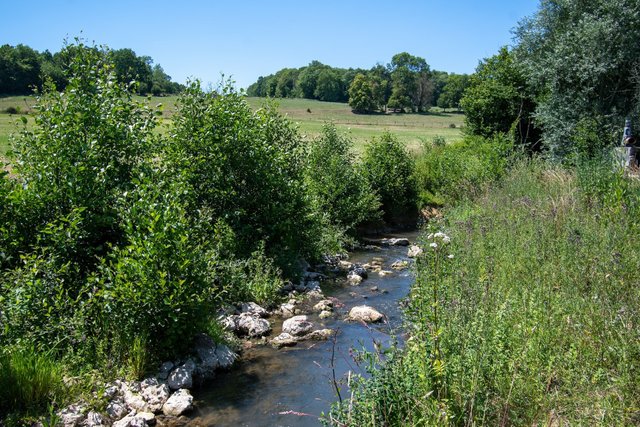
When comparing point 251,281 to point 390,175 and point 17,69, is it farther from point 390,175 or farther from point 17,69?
point 17,69

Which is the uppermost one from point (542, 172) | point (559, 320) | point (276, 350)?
point (542, 172)

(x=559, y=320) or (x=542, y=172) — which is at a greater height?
(x=542, y=172)

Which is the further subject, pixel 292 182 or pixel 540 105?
pixel 540 105

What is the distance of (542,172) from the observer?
53.5 feet

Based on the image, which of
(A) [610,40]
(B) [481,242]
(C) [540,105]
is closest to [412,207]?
(C) [540,105]

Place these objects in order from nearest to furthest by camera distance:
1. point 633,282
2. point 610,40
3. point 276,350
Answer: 1. point 633,282
2. point 276,350
3. point 610,40

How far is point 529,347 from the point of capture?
5793 mm

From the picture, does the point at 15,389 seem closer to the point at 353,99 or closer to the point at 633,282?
the point at 633,282

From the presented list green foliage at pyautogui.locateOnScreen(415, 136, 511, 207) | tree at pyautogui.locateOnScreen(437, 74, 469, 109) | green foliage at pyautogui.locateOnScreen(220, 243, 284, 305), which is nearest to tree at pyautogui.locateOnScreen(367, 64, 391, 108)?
tree at pyautogui.locateOnScreen(437, 74, 469, 109)

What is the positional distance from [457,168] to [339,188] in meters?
7.39

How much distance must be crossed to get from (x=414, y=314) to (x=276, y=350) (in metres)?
3.17

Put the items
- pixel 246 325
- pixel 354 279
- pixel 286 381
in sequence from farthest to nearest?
pixel 354 279 < pixel 246 325 < pixel 286 381

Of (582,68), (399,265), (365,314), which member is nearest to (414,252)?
(399,265)

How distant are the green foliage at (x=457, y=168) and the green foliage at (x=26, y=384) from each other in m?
16.0
